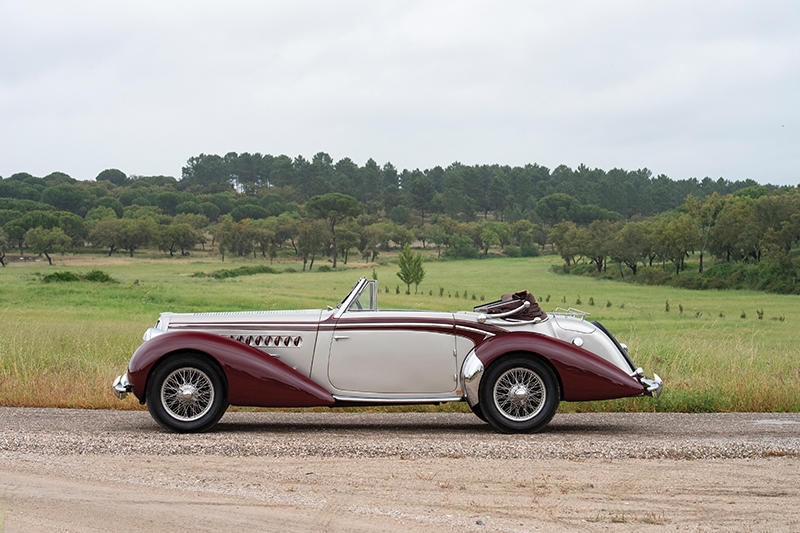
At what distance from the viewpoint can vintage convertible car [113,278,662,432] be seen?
8.99 metres

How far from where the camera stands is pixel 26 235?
426 feet

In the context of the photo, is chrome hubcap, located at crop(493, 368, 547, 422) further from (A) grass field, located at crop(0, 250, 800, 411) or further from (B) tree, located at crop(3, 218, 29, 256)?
(B) tree, located at crop(3, 218, 29, 256)

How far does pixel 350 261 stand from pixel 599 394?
14838 centimetres

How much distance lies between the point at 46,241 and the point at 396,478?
13374 centimetres

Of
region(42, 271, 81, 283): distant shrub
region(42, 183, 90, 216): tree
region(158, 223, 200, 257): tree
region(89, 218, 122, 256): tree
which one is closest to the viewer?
region(42, 271, 81, 283): distant shrub

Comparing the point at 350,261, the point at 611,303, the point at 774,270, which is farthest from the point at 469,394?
the point at 350,261

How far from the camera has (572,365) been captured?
913 centimetres

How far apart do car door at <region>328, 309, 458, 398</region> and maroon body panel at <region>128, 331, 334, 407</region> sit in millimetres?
374

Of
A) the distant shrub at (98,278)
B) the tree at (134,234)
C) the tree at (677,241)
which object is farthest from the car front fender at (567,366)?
the tree at (134,234)

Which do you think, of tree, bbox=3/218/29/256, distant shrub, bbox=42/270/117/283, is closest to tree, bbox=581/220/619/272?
distant shrub, bbox=42/270/117/283

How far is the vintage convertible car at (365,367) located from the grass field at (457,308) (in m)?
2.34

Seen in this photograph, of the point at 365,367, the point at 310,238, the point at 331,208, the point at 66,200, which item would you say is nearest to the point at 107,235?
the point at 310,238

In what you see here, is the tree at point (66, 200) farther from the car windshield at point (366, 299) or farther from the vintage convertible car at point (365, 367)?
the vintage convertible car at point (365, 367)

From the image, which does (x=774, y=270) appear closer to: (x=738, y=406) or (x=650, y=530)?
(x=738, y=406)
